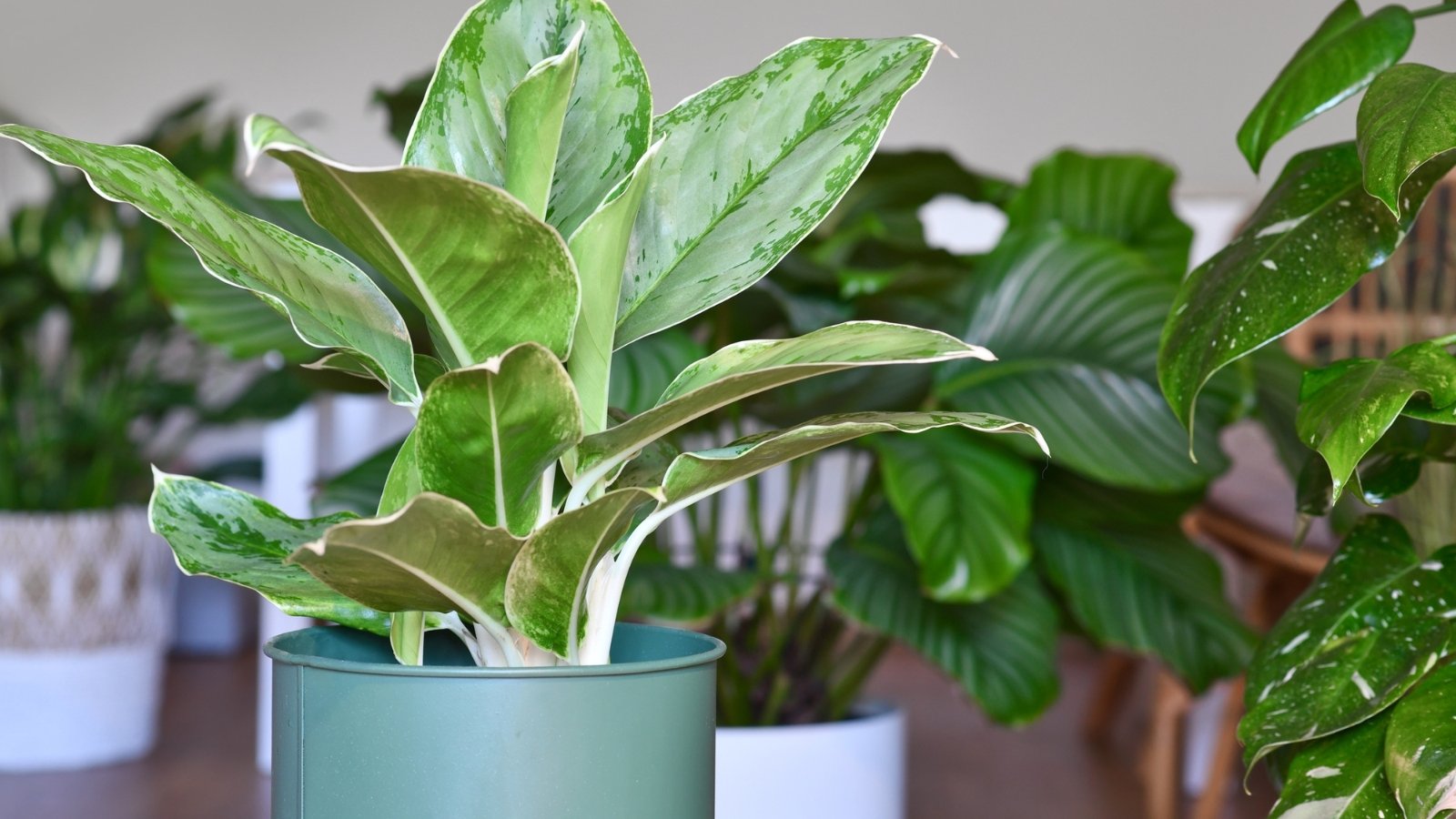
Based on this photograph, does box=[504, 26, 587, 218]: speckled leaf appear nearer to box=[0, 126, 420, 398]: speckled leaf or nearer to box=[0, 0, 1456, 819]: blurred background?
box=[0, 126, 420, 398]: speckled leaf

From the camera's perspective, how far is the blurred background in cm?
215

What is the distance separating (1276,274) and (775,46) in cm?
309

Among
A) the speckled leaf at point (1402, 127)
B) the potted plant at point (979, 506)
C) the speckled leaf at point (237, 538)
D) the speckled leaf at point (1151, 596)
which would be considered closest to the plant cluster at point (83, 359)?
the potted plant at point (979, 506)

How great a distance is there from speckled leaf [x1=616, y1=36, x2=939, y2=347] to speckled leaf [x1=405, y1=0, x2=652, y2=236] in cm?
2

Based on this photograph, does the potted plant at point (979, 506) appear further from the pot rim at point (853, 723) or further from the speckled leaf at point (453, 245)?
the speckled leaf at point (453, 245)

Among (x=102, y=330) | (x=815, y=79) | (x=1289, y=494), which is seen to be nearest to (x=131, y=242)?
(x=102, y=330)

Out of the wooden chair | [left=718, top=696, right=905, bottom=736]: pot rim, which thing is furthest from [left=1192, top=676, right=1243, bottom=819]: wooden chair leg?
[left=718, top=696, right=905, bottom=736]: pot rim

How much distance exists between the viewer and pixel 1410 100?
0.66 meters

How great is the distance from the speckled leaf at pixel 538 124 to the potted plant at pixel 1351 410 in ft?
1.14

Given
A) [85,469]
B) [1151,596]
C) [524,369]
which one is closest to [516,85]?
[524,369]

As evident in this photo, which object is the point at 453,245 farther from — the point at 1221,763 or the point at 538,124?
the point at 1221,763

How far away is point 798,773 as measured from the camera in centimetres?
126

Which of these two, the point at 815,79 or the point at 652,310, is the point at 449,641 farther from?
the point at 815,79

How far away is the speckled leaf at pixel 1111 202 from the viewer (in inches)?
56.8
